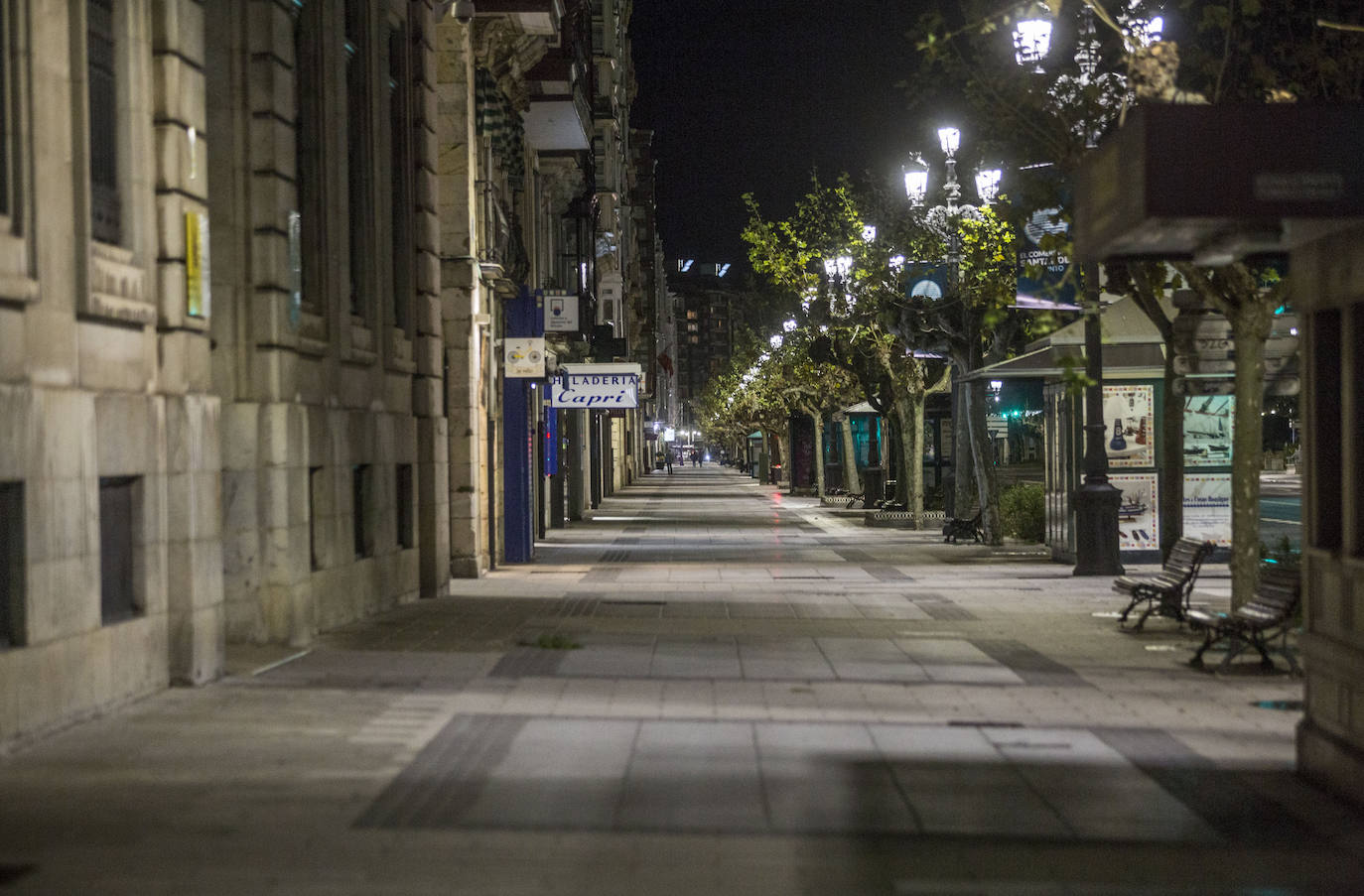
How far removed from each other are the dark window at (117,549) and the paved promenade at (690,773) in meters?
0.80

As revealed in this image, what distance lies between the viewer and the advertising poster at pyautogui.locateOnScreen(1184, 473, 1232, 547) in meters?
22.0

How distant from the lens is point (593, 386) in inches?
1244

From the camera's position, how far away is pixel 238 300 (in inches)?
531

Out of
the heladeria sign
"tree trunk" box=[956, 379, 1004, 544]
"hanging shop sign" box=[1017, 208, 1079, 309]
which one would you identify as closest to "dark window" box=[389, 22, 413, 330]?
"hanging shop sign" box=[1017, 208, 1079, 309]

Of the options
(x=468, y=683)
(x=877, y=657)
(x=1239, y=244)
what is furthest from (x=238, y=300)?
(x=1239, y=244)

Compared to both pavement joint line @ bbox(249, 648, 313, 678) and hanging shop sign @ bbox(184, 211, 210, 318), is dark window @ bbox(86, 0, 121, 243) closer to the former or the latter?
hanging shop sign @ bbox(184, 211, 210, 318)

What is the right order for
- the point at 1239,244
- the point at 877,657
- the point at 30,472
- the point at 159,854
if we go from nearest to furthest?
the point at 159,854
the point at 1239,244
the point at 30,472
the point at 877,657

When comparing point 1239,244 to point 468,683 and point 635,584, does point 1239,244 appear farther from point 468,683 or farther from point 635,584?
point 635,584

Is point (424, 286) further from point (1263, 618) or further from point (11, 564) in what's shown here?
point (1263, 618)

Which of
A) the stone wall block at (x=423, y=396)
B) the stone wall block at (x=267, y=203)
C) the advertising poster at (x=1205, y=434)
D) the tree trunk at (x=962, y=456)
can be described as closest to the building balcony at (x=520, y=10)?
the stone wall block at (x=423, y=396)

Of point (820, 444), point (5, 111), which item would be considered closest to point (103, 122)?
point (5, 111)

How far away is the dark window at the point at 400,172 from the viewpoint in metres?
18.8

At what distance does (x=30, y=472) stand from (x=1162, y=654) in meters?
9.80

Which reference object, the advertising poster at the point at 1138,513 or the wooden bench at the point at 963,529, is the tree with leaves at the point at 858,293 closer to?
the wooden bench at the point at 963,529
